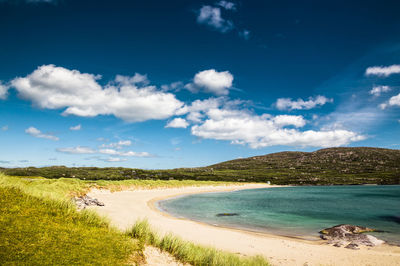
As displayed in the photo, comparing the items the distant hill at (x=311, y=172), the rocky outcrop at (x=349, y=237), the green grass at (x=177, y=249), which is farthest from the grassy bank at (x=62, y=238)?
the distant hill at (x=311, y=172)

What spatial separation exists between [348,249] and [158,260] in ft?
46.5

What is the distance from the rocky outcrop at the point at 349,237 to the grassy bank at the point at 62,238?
921 cm

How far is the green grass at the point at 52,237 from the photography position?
202 inches

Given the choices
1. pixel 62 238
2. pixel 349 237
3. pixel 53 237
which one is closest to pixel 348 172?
pixel 349 237

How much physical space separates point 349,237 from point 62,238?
20518 mm

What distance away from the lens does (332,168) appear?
183 metres

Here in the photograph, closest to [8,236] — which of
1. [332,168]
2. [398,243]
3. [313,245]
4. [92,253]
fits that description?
[92,253]

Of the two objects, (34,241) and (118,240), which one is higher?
(34,241)

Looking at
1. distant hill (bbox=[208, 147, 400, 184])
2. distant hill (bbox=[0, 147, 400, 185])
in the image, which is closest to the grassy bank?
distant hill (bbox=[0, 147, 400, 185])

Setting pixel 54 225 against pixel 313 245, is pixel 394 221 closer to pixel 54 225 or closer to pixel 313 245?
pixel 313 245

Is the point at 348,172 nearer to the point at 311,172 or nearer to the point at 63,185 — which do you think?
the point at 311,172

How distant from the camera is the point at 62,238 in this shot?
6.20m

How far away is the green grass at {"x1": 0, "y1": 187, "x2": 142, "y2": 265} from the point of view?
5.14m

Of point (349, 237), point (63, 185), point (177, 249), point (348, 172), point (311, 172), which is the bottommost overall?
point (311, 172)
